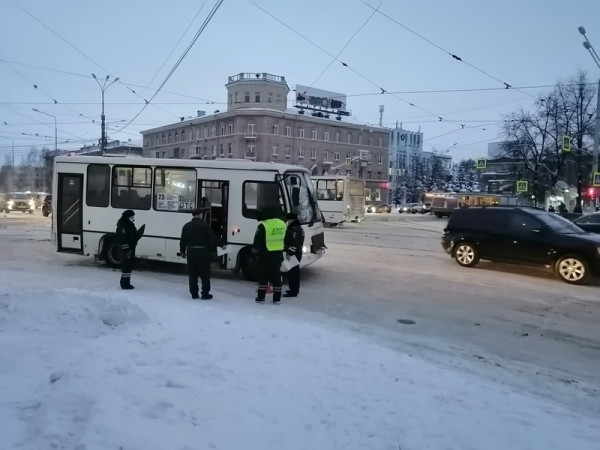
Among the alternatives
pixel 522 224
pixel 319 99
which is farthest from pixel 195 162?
pixel 319 99

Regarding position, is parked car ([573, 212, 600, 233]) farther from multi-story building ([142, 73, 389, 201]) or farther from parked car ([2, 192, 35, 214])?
multi-story building ([142, 73, 389, 201])

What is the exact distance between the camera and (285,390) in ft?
15.7

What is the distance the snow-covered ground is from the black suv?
757cm

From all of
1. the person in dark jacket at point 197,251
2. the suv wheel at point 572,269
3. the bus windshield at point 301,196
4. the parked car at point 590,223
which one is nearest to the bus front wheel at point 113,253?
the person in dark jacket at point 197,251

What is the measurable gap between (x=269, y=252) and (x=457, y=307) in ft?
12.6

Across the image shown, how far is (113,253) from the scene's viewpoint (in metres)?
13.0

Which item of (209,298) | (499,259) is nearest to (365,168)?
(499,259)

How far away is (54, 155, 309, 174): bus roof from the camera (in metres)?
11.5

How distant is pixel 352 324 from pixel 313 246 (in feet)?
13.2

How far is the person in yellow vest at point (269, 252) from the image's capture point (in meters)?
9.12

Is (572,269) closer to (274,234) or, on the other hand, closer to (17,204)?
Result: (274,234)

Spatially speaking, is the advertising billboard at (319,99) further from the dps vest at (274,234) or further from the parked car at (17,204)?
the dps vest at (274,234)

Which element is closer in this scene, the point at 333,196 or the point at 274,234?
the point at 274,234

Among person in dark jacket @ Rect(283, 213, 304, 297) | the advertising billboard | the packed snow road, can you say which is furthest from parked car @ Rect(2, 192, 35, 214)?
the advertising billboard
